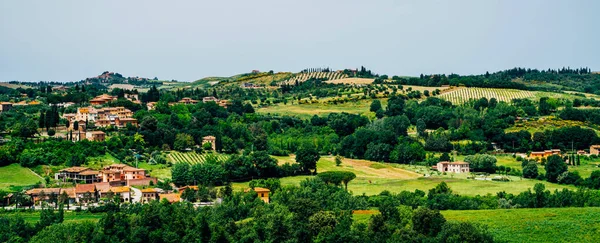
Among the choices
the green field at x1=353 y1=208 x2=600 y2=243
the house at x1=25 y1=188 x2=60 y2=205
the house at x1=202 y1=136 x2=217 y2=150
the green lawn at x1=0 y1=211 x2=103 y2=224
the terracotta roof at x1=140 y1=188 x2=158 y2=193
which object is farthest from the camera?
the house at x1=202 y1=136 x2=217 y2=150

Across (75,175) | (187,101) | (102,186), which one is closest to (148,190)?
(102,186)

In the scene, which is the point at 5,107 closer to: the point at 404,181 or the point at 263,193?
the point at 263,193

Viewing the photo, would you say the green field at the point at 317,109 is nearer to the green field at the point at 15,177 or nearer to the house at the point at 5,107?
the house at the point at 5,107

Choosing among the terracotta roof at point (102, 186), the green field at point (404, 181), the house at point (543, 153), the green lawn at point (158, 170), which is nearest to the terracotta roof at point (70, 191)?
the terracotta roof at point (102, 186)

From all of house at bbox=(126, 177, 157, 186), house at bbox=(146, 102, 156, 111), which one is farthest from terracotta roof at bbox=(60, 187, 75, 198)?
house at bbox=(146, 102, 156, 111)

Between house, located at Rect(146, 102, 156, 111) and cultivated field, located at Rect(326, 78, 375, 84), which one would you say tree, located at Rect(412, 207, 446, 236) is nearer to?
house, located at Rect(146, 102, 156, 111)
